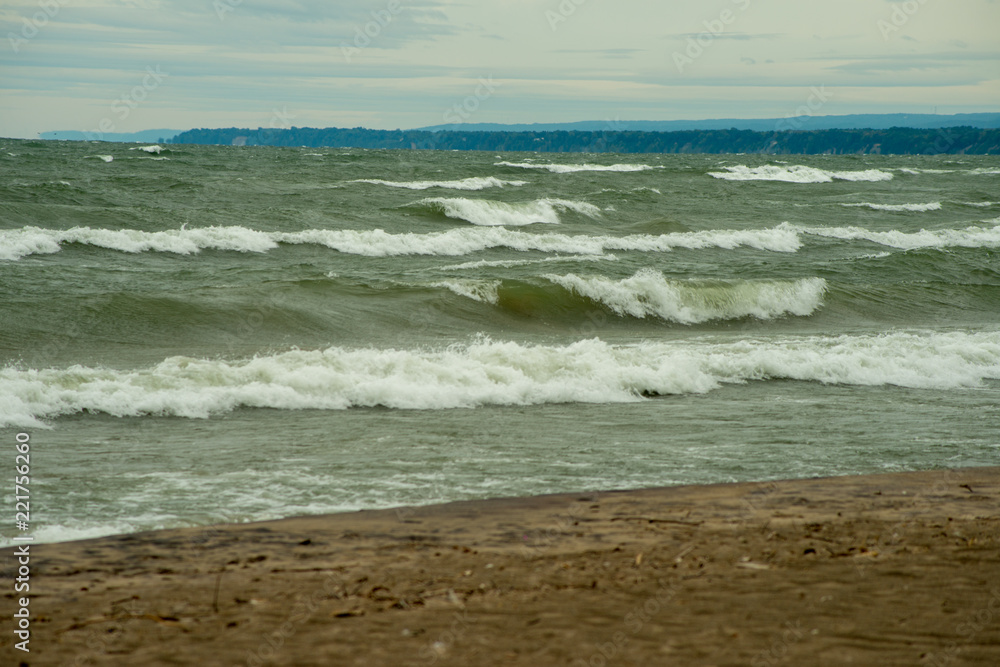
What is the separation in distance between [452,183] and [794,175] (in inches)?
1372

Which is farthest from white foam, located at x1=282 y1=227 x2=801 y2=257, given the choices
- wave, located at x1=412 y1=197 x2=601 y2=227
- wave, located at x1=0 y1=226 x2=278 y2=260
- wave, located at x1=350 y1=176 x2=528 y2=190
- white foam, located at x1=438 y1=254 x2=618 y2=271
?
wave, located at x1=350 y1=176 x2=528 y2=190

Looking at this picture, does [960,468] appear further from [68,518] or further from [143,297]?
[143,297]

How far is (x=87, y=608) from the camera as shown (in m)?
4.09

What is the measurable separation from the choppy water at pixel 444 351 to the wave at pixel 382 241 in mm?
109

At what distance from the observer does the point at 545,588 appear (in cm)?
425

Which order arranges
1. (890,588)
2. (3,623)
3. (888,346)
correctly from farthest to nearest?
(888,346) < (890,588) < (3,623)

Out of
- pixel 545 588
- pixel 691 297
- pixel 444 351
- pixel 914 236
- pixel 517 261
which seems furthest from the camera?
pixel 914 236

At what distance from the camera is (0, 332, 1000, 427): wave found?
358 inches

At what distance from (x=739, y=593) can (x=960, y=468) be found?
426 cm

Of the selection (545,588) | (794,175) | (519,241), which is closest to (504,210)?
(519,241)

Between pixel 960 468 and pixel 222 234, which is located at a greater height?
pixel 222 234

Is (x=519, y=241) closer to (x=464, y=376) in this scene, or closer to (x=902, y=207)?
(x=464, y=376)

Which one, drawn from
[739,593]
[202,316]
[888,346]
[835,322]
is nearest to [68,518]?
[739,593]

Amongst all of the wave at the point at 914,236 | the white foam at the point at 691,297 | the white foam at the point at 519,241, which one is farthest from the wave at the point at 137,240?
the wave at the point at 914,236
